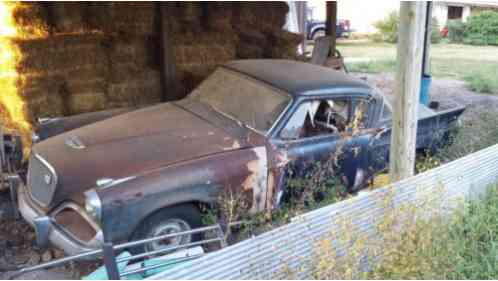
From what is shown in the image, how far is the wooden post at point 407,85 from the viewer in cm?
380

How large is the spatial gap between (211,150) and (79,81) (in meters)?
3.42

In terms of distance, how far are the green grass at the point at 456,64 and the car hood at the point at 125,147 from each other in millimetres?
9180

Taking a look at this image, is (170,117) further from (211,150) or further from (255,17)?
(255,17)

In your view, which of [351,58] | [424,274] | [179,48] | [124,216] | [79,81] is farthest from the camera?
[351,58]

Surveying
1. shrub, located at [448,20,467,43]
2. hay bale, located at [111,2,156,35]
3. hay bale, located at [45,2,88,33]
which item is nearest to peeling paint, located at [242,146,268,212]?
hay bale, located at [45,2,88,33]

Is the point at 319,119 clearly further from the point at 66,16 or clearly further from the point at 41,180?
the point at 66,16

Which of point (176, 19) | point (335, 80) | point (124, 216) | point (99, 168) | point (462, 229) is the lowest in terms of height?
point (462, 229)

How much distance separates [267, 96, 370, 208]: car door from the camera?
3908 millimetres

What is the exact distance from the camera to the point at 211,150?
3668 mm

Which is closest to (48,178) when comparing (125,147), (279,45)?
(125,147)

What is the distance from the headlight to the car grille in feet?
1.32

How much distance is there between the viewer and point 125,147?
143 inches

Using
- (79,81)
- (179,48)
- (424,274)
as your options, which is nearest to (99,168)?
(424,274)

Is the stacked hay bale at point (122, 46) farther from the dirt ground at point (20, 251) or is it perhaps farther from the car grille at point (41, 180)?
the car grille at point (41, 180)
